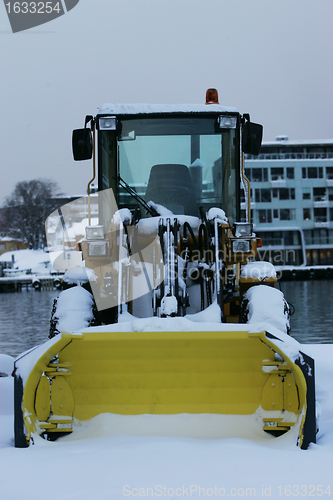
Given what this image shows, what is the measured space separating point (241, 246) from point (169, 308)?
1.05m

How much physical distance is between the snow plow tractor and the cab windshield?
0.03ft

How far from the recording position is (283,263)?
4706cm

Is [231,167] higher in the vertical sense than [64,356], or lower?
higher

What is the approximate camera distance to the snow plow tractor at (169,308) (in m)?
3.01

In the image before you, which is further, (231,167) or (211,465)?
(231,167)

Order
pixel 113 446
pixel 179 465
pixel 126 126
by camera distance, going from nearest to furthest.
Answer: pixel 179 465 → pixel 113 446 → pixel 126 126

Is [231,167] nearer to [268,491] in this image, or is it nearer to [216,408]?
[216,408]

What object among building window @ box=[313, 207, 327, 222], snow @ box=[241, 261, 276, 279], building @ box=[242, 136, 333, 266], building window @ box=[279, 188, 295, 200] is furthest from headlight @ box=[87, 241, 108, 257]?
building window @ box=[313, 207, 327, 222]

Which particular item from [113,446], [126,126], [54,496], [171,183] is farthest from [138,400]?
[126,126]

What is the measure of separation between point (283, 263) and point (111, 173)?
4415 cm

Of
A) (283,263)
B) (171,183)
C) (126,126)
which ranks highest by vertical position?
(126,126)

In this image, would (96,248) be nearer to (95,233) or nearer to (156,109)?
(95,233)

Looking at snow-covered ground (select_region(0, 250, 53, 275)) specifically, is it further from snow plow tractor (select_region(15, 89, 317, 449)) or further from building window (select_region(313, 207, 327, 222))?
snow plow tractor (select_region(15, 89, 317, 449))

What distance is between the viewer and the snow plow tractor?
9.87 feet
